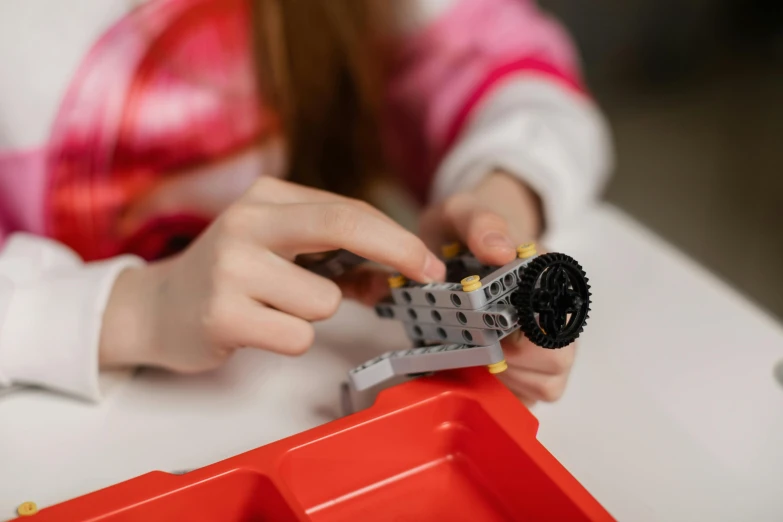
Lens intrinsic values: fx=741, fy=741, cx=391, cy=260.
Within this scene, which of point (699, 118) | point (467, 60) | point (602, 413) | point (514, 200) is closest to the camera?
point (602, 413)

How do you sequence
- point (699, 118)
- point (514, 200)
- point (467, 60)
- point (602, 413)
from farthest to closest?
point (699, 118)
point (467, 60)
point (514, 200)
point (602, 413)

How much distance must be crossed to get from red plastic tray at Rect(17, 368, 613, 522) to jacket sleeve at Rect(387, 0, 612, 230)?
256 mm

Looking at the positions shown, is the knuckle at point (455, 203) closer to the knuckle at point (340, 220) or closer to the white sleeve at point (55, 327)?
the knuckle at point (340, 220)

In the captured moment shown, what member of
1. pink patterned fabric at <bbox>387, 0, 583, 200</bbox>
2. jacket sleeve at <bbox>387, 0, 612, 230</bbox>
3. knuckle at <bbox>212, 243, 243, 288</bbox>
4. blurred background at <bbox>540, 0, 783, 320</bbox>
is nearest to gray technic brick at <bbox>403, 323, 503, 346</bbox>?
knuckle at <bbox>212, 243, 243, 288</bbox>

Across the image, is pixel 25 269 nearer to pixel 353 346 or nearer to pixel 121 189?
pixel 121 189

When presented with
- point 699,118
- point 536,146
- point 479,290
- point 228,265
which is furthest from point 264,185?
point 699,118

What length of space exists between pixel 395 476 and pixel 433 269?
114 mm

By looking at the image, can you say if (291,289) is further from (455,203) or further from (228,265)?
(455,203)

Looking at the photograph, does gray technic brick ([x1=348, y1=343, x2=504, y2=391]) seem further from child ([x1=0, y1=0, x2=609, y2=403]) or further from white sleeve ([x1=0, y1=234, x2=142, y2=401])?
white sleeve ([x1=0, y1=234, x2=142, y2=401])

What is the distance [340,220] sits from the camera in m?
0.40

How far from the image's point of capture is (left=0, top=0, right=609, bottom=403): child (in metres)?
0.43

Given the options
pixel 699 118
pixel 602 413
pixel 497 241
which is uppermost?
pixel 497 241

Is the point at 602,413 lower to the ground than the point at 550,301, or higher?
lower

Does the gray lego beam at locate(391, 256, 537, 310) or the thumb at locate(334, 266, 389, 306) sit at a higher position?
the gray lego beam at locate(391, 256, 537, 310)
